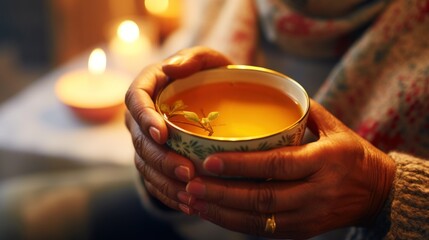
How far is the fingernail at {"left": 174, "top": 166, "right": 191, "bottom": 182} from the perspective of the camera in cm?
42

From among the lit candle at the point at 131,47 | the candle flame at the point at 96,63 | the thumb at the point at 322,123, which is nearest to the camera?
the thumb at the point at 322,123

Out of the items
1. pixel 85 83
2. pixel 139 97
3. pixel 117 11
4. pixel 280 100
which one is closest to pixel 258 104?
pixel 280 100

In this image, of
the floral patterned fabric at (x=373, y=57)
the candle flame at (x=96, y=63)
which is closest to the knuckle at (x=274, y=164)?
the floral patterned fabric at (x=373, y=57)

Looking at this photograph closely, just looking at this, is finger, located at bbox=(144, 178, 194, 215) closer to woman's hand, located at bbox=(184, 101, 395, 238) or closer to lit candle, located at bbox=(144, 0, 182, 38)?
woman's hand, located at bbox=(184, 101, 395, 238)

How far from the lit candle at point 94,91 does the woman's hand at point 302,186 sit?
604 mm

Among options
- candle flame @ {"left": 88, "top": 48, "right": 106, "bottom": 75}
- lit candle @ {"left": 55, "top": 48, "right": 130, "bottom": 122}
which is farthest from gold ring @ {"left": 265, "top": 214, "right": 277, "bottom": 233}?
candle flame @ {"left": 88, "top": 48, "right": 106, "bottom": 75}

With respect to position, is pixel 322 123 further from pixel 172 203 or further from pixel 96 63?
pixel 96 63

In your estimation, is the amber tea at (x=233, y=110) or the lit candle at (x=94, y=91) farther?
the lit candle at (x=94, y=91)

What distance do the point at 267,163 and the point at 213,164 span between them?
48 millimetres

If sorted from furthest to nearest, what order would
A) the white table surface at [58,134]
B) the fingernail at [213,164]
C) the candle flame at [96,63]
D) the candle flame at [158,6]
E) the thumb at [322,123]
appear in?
the candle flame at [158,6] → the candle flame at [96,63] → the white table surface at [58,134] → the thumb at [322,123] → the fingernail at [213,164]

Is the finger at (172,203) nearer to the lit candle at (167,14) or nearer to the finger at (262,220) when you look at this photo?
the finger at (262,220)

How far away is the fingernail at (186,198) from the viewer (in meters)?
0.45

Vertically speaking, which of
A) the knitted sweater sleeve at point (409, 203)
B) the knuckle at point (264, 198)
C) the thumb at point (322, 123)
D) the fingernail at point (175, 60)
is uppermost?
the fingernail at point (175, 60)

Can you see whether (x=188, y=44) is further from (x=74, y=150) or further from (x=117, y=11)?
(x=117, y=11)
